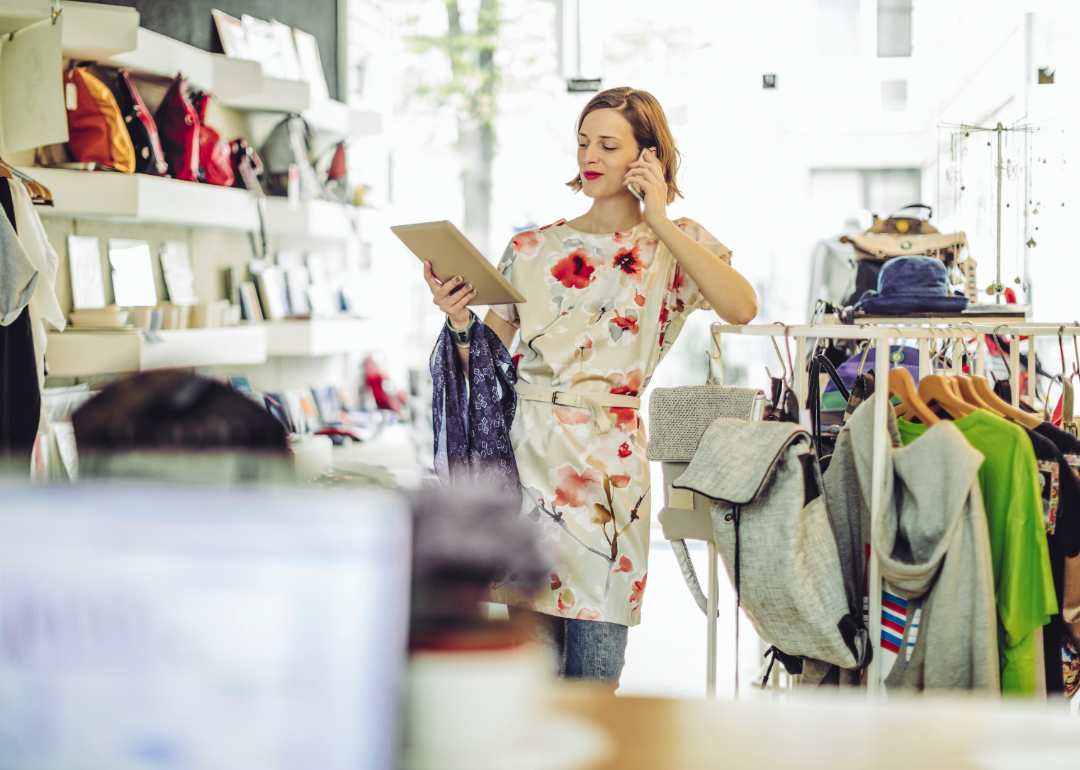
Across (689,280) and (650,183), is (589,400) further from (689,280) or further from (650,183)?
(650,183)

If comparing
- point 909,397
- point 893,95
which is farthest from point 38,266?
point 893,95

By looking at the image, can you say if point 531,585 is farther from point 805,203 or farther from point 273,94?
point 805,203

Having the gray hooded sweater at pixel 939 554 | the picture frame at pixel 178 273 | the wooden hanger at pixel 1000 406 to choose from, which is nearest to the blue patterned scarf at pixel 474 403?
the gray hooded sweater at pixel 939 554

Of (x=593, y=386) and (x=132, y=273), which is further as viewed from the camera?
(x=132, y=273)

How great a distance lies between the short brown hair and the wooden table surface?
138cm

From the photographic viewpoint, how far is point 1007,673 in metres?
1.63

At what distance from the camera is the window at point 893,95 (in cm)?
507

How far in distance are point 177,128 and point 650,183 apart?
2.56 meters

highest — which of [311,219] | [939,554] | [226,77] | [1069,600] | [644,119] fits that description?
[226,77]

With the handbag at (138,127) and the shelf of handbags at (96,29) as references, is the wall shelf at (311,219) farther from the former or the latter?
the shelf of handbags at (96,29)

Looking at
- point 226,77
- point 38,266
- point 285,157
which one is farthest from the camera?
point 285,157

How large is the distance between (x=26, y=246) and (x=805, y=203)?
16.1ft

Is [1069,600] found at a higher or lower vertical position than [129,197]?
lower

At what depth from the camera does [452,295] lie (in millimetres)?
1787
